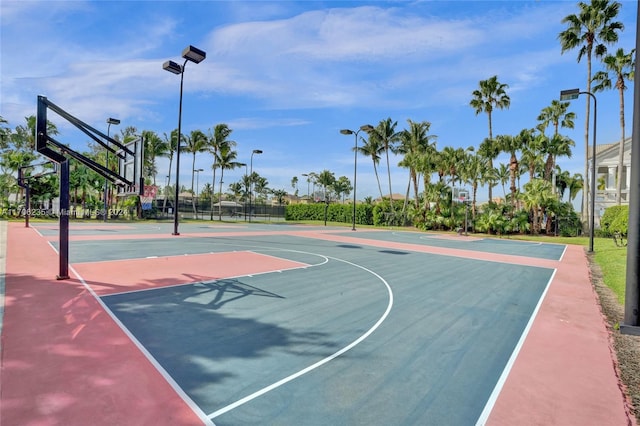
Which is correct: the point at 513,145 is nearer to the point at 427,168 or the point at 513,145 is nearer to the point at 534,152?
the point at 534,152

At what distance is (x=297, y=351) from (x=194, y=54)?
1575 centimetres

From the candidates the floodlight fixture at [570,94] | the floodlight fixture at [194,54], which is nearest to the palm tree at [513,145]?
the floodlight fixture at [570,94]

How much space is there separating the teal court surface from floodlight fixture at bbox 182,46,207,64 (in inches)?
428

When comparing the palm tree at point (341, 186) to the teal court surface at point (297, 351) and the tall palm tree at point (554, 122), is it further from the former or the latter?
the teal court surface at point (297, 351)

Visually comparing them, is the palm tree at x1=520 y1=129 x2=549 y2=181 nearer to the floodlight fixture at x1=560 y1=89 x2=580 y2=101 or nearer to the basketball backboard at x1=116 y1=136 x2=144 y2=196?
the floodlight fixture at x1=560 y1=89 x2=580 y2=101

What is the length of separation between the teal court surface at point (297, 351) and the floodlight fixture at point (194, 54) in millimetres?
10876

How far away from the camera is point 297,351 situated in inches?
188

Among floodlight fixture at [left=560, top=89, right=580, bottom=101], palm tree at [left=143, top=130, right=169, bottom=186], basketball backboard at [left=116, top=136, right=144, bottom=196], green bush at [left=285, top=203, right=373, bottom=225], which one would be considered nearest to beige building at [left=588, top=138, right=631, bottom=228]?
green bush at [left=285, top=203, right=373, bottom=225]

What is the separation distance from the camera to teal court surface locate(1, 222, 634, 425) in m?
3.45

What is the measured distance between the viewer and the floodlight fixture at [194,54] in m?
15.6

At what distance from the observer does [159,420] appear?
125 inches

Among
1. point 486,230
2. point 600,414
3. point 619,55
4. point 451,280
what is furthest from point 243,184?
point 600,414

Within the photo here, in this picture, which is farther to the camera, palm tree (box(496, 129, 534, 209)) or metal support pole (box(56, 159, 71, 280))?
palm tree (box(496, 129, 534, 209))

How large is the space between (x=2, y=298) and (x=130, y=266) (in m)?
3.58
